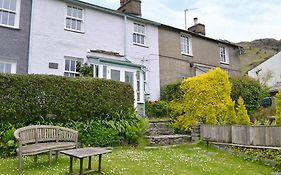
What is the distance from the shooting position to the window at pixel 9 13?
14734mm

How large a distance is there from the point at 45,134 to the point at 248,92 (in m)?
13.9

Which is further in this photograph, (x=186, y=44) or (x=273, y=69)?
(x=273, y=69)

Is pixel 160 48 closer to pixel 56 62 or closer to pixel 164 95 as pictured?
pixel 164 95

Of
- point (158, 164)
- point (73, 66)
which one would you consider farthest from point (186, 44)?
point (158, 164)

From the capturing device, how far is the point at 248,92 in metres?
18.3

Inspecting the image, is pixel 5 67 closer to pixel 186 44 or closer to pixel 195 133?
pixel 195 133

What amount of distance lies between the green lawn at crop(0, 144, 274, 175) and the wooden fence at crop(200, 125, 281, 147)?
808 mm

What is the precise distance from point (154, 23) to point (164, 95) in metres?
5.48

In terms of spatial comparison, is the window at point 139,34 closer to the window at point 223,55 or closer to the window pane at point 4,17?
the window pane at point 4,17

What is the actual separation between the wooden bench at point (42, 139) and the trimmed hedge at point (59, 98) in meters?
1.75

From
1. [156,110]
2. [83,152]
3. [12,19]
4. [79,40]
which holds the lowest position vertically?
[83,152]

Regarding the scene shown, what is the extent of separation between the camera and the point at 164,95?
63.6ft

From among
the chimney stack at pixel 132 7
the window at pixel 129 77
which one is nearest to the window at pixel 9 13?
the window at pixel 129 77

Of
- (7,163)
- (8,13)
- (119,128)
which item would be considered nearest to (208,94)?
(119,128)
